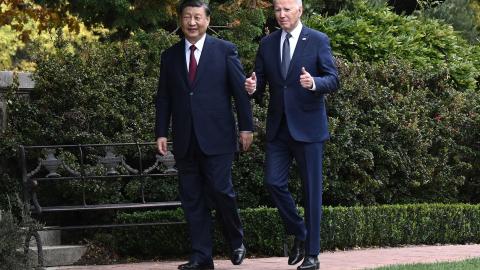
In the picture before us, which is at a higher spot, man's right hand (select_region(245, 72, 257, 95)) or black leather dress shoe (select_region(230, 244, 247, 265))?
man's right hand (select_region(245, 72, 257, 95))

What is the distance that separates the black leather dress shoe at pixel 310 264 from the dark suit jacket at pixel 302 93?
857 millimetres

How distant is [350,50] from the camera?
13.4 m

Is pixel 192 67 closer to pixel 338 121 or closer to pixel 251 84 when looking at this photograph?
pixel 251 84

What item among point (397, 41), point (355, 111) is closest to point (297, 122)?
point (355, 111)

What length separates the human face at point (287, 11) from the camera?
7.79 metres

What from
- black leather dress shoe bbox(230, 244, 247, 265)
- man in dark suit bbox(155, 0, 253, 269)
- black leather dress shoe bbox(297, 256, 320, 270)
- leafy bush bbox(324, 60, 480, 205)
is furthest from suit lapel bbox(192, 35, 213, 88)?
leafy bush bbox(324, 60, 480, 205)

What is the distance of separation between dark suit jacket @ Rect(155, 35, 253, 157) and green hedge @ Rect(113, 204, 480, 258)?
1.64m

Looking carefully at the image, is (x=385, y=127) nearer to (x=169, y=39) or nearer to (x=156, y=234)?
(x=169, y=39)

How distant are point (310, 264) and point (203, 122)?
4.23 ft

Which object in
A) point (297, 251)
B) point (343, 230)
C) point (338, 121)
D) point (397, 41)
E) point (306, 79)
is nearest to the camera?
point (306, 79)

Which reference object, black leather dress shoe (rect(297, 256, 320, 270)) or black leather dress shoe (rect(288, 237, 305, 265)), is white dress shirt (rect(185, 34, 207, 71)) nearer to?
black leather dress shoe (rect(288, 237, 305, 265))

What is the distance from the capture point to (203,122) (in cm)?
783

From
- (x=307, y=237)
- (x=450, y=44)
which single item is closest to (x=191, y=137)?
(x=307, y=237)

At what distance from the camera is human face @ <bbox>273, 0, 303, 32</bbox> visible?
7793 mm
